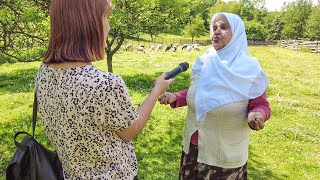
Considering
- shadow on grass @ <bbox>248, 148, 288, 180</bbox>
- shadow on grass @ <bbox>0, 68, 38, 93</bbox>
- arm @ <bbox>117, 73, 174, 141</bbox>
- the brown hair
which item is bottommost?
shadow on grass @ <bbox>248, 148, 288, 180</bbox>

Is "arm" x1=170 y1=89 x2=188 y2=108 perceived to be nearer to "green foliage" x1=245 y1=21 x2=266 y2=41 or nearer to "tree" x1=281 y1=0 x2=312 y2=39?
"green foliage" x1=245 y1=21 x2=266 y2=41

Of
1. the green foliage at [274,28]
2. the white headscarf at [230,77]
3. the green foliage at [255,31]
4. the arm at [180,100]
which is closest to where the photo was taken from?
the white headscarf at [230,77]

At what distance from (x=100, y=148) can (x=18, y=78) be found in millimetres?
15938

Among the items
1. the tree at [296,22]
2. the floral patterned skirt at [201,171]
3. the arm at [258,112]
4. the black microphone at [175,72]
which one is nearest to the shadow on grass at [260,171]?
the floral patterned skirt at [201,171]

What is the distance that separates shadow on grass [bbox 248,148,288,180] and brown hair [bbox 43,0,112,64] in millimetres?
5444

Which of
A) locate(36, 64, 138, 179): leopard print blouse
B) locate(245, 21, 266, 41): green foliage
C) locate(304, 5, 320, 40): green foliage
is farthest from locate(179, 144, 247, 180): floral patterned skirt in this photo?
locate(245, 21, 266, 41): green foliage

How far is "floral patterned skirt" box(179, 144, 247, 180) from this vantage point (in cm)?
337

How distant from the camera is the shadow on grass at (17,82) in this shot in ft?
44.4

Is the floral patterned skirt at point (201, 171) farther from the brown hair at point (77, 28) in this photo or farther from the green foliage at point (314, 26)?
the green foliage at point (314, 26)

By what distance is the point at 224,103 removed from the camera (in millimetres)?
3215

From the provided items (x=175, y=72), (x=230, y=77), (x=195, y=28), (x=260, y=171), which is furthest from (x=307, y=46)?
(x=175, y=72)

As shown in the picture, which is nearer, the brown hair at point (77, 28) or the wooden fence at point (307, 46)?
the brown hair at point (77, 28)

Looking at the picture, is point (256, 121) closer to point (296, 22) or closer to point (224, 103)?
point (224, 103)

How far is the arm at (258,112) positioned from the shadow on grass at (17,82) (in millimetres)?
11808
